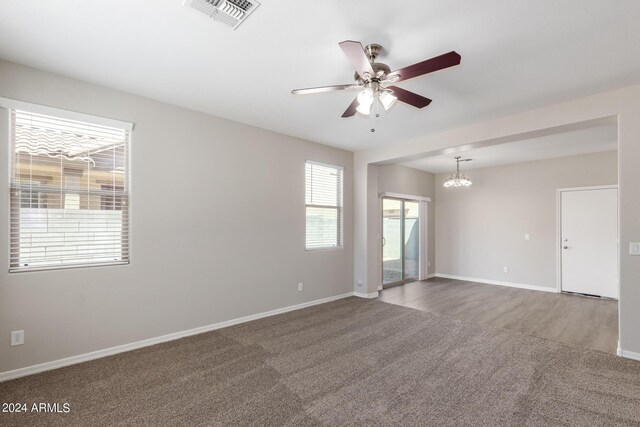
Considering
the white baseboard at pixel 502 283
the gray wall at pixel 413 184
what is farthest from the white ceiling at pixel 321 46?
the white baseboard at pixel 502 283

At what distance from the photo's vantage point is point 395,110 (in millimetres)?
3564

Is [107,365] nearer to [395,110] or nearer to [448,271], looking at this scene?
[395,110]

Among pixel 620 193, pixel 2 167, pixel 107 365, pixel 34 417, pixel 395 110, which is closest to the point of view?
pixel 34 417

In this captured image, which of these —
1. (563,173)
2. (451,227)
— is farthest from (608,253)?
(451,227)

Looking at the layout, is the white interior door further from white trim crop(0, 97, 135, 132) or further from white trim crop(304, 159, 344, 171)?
white trim crop(0, 97, 135, 132)

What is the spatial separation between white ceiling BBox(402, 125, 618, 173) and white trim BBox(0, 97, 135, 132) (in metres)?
Result: 4.66

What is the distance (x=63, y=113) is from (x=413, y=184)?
6246 mm

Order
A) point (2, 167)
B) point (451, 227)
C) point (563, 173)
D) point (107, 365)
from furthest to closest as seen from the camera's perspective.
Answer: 1. point (451, 227)
2. point (563, 173)
3. point (107, 365)
4. point (2, 167)

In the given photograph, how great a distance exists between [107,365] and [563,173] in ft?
25.1

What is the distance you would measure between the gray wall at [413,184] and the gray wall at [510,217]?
166mm

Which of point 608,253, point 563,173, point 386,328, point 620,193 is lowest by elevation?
point 386,328

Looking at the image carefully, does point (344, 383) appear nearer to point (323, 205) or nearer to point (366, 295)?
point (366, 295)

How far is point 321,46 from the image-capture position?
2332 mm

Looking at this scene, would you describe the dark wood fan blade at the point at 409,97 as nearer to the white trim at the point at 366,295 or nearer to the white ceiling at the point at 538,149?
the white ceiling at the point at 538,149
